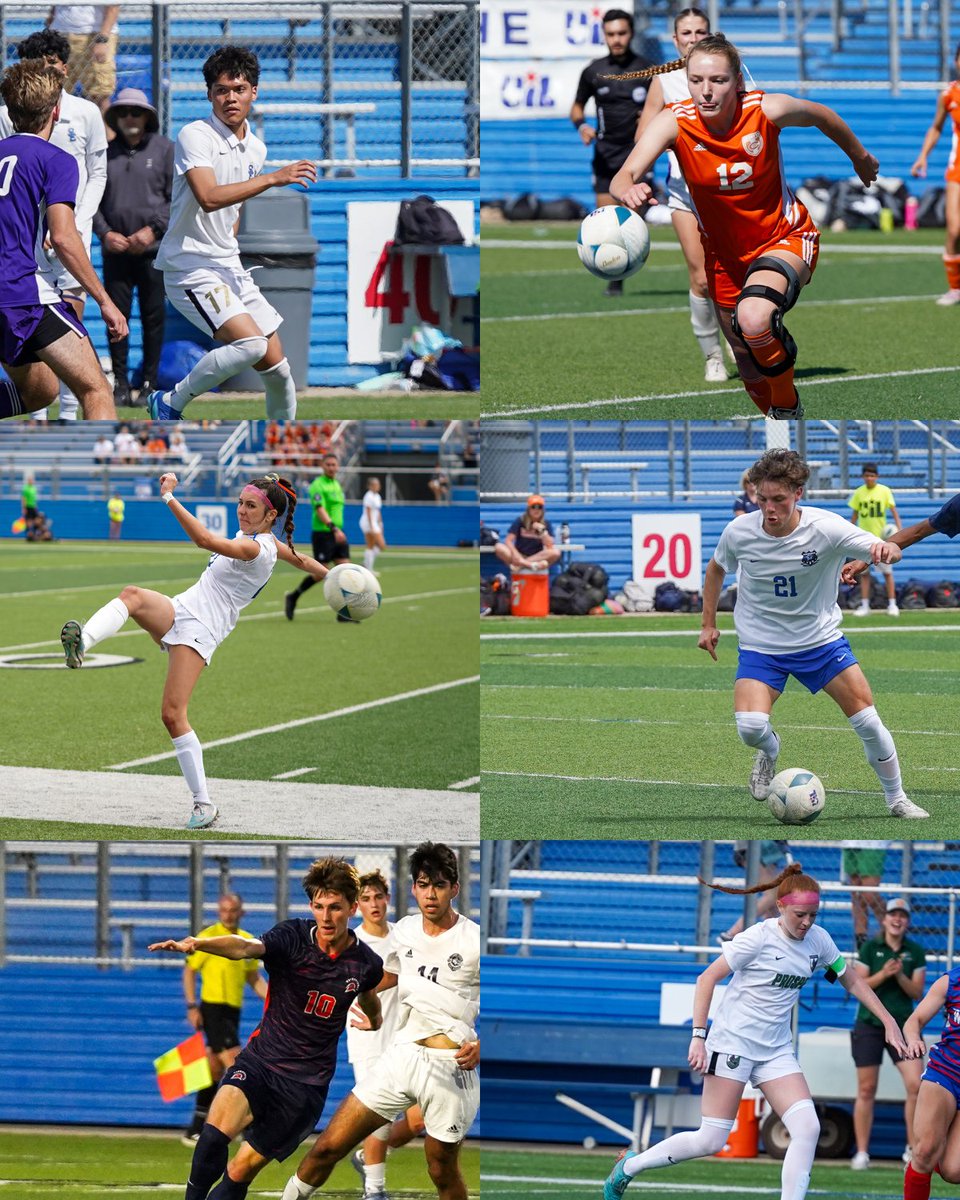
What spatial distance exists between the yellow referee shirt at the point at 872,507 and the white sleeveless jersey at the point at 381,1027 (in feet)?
10.5

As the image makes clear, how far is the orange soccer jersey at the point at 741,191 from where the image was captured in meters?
7.84

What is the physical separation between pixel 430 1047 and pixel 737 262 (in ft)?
13.2

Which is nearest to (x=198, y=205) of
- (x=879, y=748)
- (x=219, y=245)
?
(x=219, y=245)

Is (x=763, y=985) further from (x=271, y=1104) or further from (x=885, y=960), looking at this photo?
(x=885, y=960)

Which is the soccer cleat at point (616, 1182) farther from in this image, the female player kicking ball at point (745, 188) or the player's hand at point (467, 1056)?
the female player kicking ball at point (745, 188)

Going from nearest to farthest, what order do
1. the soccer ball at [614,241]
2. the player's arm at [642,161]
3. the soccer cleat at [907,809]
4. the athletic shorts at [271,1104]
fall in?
the player's arm at [642,161]
the athletic shorts at [271,1104]
the soccer ball at [614,241]
the soccer cleat at [907,809]

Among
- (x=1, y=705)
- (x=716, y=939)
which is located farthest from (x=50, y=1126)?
(x=716, y=939)

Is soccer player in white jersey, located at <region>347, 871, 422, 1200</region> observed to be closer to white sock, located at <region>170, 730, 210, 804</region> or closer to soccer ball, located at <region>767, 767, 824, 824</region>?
white sock, located at <region>170, 730, 210, 804</region>

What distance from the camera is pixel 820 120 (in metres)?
7.62

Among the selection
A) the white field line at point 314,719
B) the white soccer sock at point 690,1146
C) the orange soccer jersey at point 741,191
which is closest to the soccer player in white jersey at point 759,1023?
the white soccer sock at point 690,1146

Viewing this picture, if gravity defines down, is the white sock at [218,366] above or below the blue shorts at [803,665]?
above

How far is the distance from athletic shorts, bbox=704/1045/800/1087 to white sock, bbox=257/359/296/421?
165 inches

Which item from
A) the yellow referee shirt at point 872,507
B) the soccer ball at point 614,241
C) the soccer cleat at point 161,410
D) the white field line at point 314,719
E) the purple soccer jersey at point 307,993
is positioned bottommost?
the purple soccer jersey at point 307,993

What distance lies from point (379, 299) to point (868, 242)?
38.2 feet
